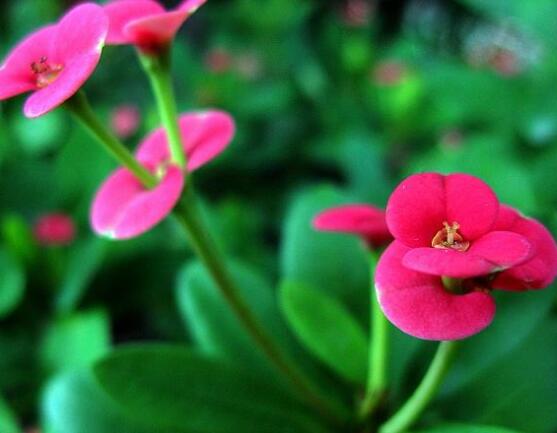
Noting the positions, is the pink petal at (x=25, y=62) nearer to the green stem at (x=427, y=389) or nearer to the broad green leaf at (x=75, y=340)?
the green stem at (x=427, y=389)

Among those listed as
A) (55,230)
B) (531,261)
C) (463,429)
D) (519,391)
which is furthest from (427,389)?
(55,230)

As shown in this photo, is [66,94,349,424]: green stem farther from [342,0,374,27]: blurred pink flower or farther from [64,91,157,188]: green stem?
[342,0,374,27]: blurred pink flower

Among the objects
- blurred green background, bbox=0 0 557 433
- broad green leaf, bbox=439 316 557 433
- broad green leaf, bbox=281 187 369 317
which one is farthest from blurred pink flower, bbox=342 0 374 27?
broad green leaf, bbox=439 316 557 433

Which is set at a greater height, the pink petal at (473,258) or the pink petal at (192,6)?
the pink petal at (192,6)

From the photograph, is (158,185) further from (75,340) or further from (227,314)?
(75,340)

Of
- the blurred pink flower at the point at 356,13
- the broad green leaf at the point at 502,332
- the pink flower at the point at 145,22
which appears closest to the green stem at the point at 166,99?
the pink flower at the point at 145,22

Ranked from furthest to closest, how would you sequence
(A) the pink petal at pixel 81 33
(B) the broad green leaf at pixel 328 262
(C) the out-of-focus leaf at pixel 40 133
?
1. (C) the out-of-focus leaf at pixel 40 133
2. (B) the broad green leaf at pixel 328 262
3. (A) the pink petal at pixel 81 33

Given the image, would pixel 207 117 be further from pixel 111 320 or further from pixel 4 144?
pixel 4 144
